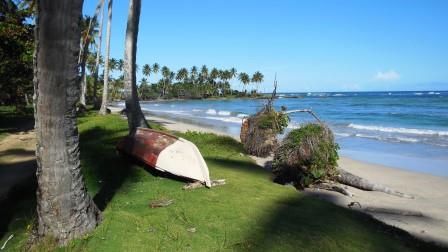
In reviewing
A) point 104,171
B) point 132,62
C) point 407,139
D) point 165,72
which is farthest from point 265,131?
point 165,72

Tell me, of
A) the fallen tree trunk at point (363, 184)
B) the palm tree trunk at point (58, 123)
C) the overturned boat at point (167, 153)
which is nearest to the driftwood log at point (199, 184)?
the overturned boat at point (167, 153)

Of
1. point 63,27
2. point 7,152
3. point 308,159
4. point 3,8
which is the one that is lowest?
point 7,152

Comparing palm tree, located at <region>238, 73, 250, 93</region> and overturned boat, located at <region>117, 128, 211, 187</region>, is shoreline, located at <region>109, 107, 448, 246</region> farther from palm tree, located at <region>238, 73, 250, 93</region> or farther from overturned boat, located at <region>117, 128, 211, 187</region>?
palm tree, located at <region>238, 73, 250, 93</region>

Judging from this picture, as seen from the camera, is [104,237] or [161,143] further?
[161,143]

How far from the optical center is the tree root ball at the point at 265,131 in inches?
537

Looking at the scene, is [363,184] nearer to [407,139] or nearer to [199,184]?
[199,184]

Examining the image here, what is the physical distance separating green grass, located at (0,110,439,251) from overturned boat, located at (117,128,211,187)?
0.81 ft

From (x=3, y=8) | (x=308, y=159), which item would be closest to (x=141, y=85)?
(x=3, y=8)

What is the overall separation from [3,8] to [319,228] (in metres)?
18.7

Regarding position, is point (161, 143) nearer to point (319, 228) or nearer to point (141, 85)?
point (319, 228)

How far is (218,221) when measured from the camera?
18.5 feet

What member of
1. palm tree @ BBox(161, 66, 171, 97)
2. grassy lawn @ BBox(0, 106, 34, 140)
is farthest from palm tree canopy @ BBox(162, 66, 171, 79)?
grassy lawn @ BBox(0, 106, 34, 140)

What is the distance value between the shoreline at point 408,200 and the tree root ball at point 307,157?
42 centimetres

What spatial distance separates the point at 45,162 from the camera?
14.9 ft
